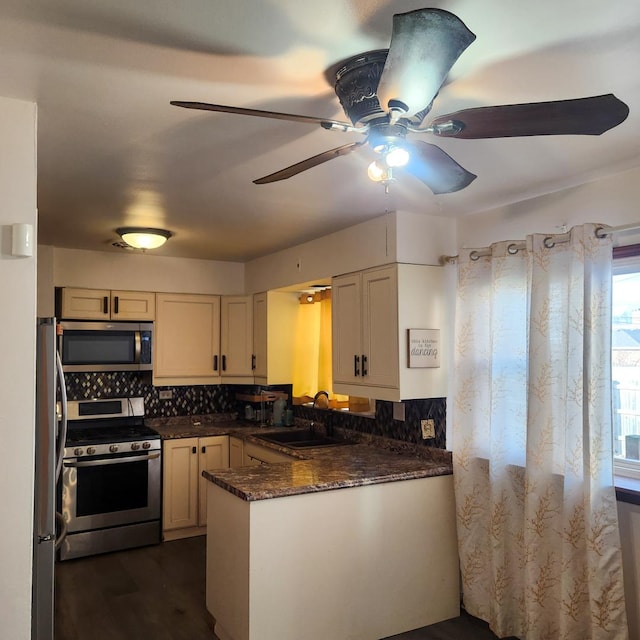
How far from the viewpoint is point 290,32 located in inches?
59.0

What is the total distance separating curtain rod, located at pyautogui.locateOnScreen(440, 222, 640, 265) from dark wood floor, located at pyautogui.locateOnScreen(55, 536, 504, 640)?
1997 millimetres

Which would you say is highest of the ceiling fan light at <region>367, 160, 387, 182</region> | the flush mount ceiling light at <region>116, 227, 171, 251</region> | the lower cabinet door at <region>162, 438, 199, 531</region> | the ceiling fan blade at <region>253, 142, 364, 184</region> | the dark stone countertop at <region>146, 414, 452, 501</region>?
the flush mount ceiling light at <region>116, 227, 171, 251</region>

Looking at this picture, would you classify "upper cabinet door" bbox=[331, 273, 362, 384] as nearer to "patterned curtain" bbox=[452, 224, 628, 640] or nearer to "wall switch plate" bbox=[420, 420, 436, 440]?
"wall switch plate" bbox=[420, 420, 436, 440]

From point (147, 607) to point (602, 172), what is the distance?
3.35 m

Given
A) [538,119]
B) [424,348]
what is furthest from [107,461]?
[538,119]

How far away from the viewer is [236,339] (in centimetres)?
518

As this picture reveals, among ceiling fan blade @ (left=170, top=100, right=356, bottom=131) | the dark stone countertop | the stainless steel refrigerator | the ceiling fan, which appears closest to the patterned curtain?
the dark stone countertop

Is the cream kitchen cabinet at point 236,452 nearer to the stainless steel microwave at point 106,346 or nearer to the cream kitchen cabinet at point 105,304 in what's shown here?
the stainless steel microwave at point 106,346

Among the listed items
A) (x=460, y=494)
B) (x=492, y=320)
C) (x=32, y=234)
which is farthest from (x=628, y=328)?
(x=32, y=234)

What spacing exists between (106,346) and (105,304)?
0.34 metres

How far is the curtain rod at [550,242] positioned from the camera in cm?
254

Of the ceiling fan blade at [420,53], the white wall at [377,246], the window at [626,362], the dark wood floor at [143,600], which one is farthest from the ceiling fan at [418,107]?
the dark wood floor at [143,600]

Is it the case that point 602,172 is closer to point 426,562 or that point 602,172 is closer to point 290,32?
point 290,32

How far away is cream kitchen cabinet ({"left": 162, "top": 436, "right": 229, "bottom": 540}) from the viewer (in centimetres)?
457
